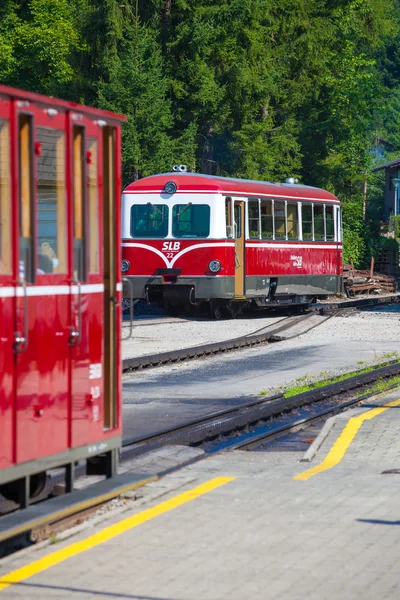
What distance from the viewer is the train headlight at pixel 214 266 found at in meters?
29.1

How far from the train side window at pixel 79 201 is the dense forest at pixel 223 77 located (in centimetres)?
3405

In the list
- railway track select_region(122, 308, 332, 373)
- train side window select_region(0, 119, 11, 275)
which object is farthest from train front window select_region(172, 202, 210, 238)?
train side window select_region(0, 119, 11, 275)

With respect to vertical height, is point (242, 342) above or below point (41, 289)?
below

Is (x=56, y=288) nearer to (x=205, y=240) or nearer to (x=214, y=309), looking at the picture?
(x=205, y=240)

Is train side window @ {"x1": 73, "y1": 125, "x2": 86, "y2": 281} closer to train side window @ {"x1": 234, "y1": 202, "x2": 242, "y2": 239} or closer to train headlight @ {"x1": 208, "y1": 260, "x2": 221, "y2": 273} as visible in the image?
train headlight @ {"x1": 208, "y1": 260, "x2": 221, "y2": 273}

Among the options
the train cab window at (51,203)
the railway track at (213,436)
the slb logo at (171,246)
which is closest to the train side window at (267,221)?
the slb logo at (171,246)

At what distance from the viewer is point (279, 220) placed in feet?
103

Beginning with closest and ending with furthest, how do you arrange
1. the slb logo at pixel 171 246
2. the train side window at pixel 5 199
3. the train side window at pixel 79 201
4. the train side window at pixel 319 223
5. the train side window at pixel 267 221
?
the train side window at pixel 5 199, the train side window at pixel 79 201, the slb logo at pixel 171 246, the train side window at pixel 267 221, the train side window at pixel 319 223

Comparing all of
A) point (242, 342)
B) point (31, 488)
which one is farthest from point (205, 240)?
point (31, 488)

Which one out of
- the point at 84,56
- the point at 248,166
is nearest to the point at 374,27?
the point at 248,166

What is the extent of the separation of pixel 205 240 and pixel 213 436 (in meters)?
16.6

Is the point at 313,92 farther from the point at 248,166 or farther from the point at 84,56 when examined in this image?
the point at 84,56

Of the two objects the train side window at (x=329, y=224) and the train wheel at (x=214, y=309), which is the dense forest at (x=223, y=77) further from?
the train wheel at (x=214, y=309)

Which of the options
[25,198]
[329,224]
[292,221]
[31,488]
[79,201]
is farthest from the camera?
[329,224]
